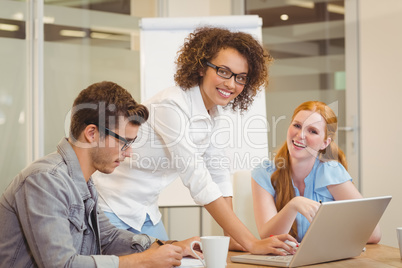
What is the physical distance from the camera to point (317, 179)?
189cm

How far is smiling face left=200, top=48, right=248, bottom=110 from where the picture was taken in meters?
1.80

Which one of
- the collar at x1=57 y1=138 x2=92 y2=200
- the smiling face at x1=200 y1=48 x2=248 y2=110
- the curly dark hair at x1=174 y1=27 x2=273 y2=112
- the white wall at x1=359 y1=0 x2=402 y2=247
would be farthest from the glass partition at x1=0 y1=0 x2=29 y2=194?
the white wall at x1=359 y1=0 x2=402 y2=247

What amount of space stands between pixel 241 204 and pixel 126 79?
224 cm

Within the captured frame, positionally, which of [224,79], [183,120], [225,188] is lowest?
[225,188]

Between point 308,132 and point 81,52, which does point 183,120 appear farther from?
point 81,52

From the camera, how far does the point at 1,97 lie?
11.2ft

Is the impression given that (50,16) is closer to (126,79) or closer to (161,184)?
(126,79)

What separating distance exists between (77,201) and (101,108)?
0.26 m

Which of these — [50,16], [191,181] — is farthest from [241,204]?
[50,16]

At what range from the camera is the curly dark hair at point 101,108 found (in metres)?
1.36

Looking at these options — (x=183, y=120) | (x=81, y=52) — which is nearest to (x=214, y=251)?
(x=183, y=120)

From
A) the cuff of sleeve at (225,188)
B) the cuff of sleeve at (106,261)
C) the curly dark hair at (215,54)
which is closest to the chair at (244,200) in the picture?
the cuff of sleeve at (225,188)

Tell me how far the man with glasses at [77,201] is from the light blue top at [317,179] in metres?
0.56

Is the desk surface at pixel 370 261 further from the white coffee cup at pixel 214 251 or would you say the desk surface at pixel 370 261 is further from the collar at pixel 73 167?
the collar at pixel 73 167
